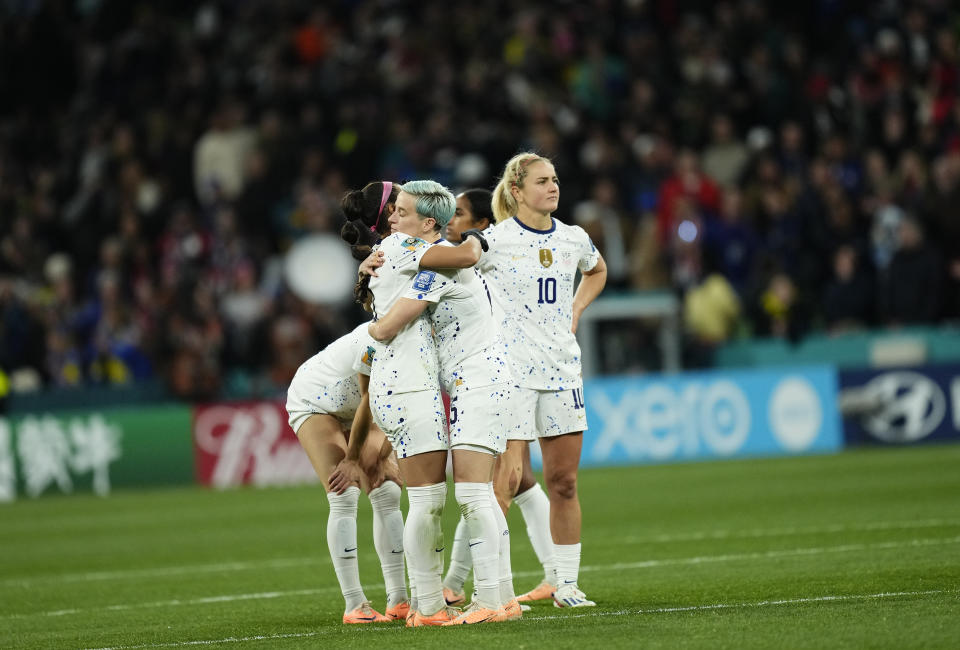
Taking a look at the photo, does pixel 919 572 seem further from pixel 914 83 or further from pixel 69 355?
pixel 69 355

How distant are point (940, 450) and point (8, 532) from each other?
10.3 m

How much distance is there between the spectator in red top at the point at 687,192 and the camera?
20109 mm

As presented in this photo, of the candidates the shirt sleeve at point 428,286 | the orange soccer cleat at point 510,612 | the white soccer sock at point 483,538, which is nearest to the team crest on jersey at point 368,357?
the shirt sleeve at point 428,286

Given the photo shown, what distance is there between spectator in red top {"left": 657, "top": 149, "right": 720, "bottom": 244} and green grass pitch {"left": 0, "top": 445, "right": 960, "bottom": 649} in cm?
378

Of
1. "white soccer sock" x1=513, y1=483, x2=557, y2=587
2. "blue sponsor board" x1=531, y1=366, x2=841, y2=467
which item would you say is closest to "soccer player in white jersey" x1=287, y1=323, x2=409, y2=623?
"white soccer sock" x1=513, y1=483, x2=557, y2=587

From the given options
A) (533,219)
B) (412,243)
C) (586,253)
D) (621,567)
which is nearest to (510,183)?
(533,219)

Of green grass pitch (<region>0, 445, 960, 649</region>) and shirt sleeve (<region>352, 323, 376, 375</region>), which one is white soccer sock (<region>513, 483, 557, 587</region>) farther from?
shirt sleeve (<region>352, 323, 376, 375</region>)

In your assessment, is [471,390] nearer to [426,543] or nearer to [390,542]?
[426,543]

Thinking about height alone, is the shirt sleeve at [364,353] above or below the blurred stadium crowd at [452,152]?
below

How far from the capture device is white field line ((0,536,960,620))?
9.29 m

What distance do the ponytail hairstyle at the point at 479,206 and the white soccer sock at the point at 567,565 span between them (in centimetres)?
199

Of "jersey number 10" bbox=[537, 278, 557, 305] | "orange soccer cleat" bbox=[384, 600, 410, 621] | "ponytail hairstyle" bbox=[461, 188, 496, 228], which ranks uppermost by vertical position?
"ponytail hairstyle" bbox=[461, 188, 496, 228]

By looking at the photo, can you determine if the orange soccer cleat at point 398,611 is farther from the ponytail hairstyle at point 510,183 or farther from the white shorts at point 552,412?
the ponytail hairstyle at point 510,183

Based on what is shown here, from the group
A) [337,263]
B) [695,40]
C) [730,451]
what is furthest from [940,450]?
[337,263]
